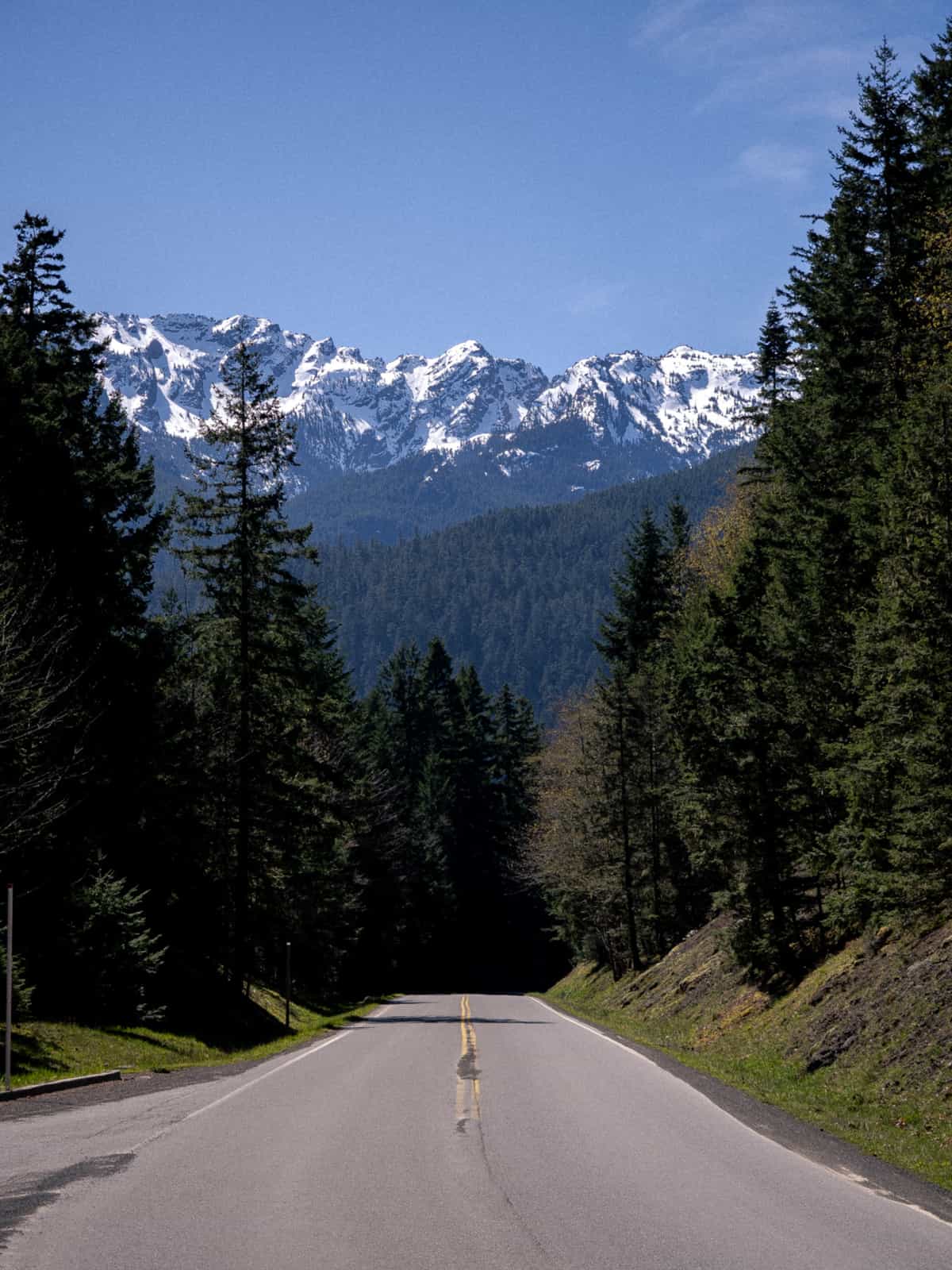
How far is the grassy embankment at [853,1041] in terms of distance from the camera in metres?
14.4

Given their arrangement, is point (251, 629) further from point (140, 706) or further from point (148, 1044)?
point (148, 1044)

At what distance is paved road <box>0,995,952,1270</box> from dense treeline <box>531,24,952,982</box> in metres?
7.43

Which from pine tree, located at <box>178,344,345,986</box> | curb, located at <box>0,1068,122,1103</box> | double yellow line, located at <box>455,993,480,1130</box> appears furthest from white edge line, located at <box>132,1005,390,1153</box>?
pine tree, located at <box>178,344,345,986</box>

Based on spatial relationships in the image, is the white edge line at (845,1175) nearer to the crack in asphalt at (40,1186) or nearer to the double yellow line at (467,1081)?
the double yellow line at (467,1081)

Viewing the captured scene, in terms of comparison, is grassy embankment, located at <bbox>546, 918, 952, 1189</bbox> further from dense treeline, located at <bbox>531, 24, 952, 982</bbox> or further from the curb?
the curb

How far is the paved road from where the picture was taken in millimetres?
7355

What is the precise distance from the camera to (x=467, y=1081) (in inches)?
Answer: 690

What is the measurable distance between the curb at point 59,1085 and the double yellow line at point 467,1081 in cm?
559

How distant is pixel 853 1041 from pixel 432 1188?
12185mm

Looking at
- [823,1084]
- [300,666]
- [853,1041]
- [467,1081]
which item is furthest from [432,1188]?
[300,666]

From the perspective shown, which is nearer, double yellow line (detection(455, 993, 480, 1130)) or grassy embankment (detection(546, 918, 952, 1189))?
double yellow line (detection(455, 993, 480, 1130))

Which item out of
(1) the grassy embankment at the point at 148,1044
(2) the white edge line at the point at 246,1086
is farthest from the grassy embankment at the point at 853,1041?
(1) the grassy embankment at the point at 148,1044

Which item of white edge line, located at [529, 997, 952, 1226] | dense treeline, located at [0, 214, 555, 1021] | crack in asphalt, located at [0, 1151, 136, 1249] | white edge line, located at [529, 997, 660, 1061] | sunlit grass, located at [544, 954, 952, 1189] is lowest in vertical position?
white edge line, located at [529, 997, 660, 1061]

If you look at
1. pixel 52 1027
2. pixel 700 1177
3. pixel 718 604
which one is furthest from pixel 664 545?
pixel 700 1177
